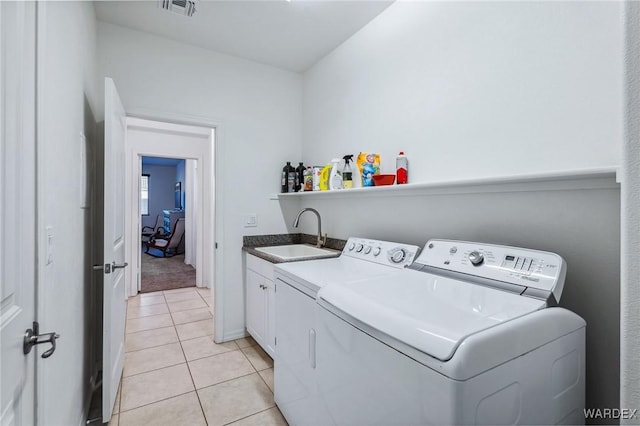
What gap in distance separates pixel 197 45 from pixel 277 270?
2.10 meters

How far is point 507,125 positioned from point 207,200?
12.6 feet

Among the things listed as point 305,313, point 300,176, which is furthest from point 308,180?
point 305,313

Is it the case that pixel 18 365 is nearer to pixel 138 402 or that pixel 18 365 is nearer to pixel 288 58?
pixel 138 402

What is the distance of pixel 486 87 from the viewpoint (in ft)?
4.75

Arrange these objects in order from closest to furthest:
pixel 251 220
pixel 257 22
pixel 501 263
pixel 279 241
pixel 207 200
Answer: pixel 501 263, pixel 257 22, pixel 251 220, pixel 279 241, pixel 207 200

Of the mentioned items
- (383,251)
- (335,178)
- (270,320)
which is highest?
(335,178)

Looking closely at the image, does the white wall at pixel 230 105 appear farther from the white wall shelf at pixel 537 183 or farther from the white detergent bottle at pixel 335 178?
the white wall shelf at pixel 537 183

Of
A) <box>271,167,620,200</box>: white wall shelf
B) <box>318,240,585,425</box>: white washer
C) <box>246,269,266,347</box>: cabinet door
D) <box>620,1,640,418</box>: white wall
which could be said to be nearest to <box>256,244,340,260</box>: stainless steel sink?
<box>246,269,266,347</box>: cabinet door

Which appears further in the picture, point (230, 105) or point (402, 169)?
point (230, 105)

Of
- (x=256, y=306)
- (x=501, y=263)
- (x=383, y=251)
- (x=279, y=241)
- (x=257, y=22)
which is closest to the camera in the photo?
(x=501, y=263)

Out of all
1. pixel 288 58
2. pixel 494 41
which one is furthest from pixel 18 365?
pixel 288 58

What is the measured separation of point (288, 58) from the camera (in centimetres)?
272

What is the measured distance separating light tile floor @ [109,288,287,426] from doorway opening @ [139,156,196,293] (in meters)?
1.72

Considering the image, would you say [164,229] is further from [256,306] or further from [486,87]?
[486,87]
